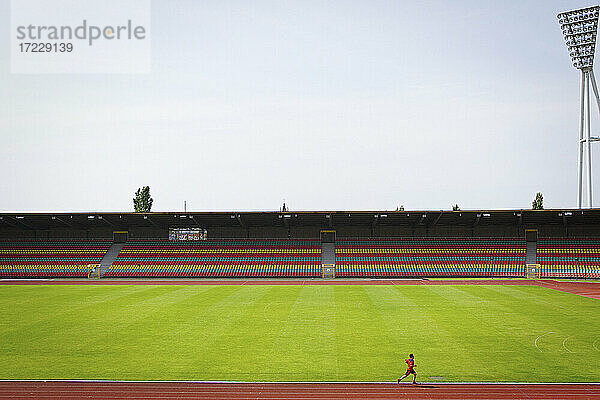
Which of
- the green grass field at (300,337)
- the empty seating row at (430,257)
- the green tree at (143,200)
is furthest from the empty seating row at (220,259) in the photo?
the green tree at (143,200)

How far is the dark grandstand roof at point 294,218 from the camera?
4634 centimetres

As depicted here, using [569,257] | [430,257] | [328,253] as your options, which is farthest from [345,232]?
[569,257]

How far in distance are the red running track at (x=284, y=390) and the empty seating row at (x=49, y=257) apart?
118 feet

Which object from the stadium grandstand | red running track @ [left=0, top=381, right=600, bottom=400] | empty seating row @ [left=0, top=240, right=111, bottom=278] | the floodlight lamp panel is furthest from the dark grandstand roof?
red running track @ [left=0, top=381, right=600, bottom=400]

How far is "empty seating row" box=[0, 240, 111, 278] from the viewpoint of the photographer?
46156 mm

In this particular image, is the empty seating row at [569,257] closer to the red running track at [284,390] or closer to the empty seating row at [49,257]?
the red running track at [284,390]

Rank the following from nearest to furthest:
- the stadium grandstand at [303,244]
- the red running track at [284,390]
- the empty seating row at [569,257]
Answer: the red running track at [284,390] → the empty seating row at [569,257] → the stadium grandstand at [303,244]

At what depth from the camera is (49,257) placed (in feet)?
161

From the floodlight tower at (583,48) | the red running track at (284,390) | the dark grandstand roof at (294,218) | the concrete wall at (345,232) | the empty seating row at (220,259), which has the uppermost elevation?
the floodlight tower at (583,48)

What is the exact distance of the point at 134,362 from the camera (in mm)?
14273

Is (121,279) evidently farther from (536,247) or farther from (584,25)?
(584,25)

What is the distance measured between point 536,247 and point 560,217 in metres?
3.74

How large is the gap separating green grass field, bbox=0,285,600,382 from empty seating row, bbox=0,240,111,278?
17.9 metres

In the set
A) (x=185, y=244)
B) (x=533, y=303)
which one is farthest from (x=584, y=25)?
(x=185, y=244)
